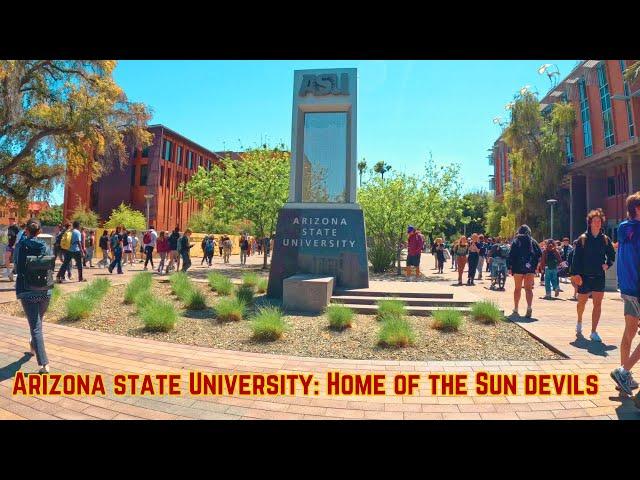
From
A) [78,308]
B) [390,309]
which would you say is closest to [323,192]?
[390,309]

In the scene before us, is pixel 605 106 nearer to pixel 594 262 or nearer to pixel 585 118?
pixel 585 118

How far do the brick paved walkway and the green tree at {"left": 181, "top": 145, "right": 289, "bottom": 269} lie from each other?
13378mm

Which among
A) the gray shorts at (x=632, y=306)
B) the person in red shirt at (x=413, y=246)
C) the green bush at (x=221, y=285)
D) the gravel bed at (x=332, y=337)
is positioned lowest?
the gravel bed at (x=332, y=337)

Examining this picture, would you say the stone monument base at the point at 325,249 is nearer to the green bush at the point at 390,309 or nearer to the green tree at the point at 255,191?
the green bush at the point at 390,309

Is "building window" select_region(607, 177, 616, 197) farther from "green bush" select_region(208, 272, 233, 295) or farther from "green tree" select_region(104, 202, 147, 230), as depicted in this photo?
"green tree" select_region(104, 202, 147, 230)

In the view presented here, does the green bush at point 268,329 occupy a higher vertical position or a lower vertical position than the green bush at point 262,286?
lower

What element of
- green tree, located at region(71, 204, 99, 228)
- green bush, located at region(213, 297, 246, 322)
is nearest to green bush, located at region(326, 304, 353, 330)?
green bush, located at region(213, 297, 246, 322)

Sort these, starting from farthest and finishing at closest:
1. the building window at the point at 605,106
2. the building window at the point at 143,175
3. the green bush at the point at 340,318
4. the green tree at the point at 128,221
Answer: the building window at the point at 143,175
the green tree at the point at 128,221
the building window at the point at 605,106
the green bush at the point at 340,318

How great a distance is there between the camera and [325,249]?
31.9 feet

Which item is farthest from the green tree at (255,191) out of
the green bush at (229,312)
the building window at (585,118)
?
the building window at (585,118)

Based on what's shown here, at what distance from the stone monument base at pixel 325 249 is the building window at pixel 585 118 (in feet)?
103

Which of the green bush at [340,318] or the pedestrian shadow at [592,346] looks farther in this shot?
the green bush at [340,318]

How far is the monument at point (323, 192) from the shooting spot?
9.70 m

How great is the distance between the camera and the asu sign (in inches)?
408
